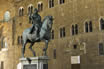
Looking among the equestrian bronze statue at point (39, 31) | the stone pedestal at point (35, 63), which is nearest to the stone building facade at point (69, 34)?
the equestrian bronze statue at point (39, 31)

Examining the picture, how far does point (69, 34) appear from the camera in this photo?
1770 cm

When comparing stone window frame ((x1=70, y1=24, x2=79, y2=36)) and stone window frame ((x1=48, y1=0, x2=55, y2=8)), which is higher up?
stone window frame ((x1=48, y1=0, x2=55, y2=8))

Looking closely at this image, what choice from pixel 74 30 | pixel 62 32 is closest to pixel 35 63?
pixel 74 30

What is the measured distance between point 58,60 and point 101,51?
4.49 meters

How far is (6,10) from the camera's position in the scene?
2464 cm

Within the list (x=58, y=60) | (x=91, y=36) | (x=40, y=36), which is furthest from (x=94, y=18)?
(x=40, y=36)

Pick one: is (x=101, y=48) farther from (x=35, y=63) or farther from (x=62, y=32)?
(x=35, y=63)

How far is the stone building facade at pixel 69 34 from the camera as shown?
51.3 ft

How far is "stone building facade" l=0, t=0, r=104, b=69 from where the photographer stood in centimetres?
1565

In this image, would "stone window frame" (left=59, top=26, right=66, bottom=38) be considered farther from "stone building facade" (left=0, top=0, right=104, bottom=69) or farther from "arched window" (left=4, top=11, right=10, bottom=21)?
"arched window" (left=4, top=11, right=10, bottom=21)

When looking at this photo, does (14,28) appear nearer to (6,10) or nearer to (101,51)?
(6,10)

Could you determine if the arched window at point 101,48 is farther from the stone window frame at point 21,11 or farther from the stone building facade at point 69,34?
the stone window frame at point 21,11

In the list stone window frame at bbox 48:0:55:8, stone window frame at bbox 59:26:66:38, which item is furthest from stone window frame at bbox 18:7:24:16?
stone window frame at bbox 59:26:66:38

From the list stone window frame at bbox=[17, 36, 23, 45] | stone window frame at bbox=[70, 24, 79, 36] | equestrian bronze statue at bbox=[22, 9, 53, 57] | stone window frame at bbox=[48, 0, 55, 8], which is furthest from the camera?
stone window frame at bbox=[17, 36, 23, 45]
